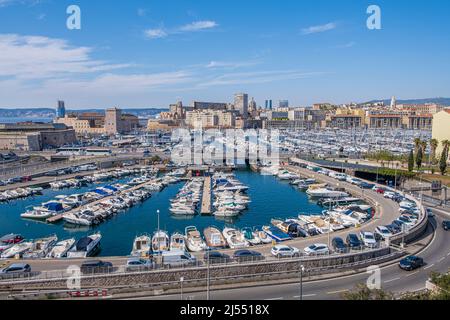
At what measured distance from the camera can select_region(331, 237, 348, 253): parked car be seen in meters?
10.9

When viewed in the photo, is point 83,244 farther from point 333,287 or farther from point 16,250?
A: point 333,287

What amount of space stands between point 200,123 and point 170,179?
220ft

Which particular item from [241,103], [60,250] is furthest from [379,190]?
[241,103]

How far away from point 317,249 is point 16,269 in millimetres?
8948

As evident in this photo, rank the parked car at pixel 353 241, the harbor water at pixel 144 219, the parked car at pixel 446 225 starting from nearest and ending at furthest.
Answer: the parked car at pixel 353 241 < the parked car at pixel 446 225 < the harbor water at pixel 144 219

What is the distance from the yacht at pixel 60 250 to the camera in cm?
1209

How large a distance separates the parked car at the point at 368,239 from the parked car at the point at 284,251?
2477 mm

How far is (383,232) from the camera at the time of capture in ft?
42.4

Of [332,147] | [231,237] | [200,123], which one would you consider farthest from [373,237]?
[200,123]

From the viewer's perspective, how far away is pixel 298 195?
77.0 ft

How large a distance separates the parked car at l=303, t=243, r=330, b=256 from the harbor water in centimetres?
541

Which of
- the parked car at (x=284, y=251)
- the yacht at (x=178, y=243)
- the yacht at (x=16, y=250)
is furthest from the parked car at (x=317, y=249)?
the yacht at (x=16, y=250)

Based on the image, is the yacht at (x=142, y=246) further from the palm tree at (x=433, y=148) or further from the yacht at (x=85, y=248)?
the palm tree at (x=433, y=148)

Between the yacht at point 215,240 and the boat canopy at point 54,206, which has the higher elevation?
the boat canopy at point 54,206
